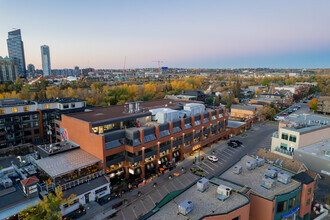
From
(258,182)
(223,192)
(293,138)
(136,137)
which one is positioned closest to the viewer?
(223,192)

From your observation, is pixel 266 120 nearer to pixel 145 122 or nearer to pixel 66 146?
pixel 145 122

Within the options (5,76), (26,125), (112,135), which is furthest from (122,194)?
(5,76)

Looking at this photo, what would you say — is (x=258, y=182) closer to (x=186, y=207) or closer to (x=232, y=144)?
(x=186, y=207)

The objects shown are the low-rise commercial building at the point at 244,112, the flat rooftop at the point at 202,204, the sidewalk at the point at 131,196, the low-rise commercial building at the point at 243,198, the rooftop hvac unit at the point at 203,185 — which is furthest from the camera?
the low-rise commercial building at the point at 244,112

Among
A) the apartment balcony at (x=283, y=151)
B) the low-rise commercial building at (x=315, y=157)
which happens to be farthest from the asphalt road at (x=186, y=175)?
the low-rise commercial building at (x=315, y=157)

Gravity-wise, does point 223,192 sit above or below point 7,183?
above

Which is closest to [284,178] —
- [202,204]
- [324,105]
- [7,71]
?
[202,204]

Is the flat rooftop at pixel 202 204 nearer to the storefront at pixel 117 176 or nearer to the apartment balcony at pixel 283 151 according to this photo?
the storefront at pixel 117 176
